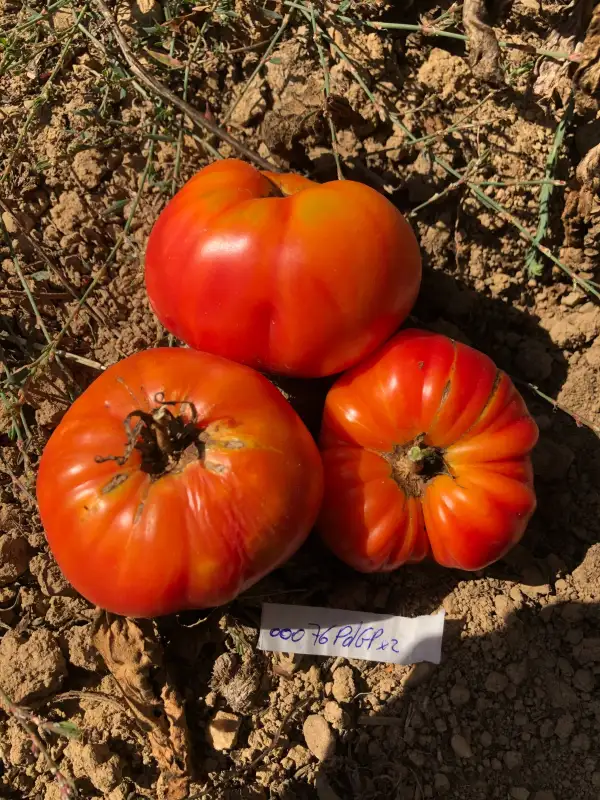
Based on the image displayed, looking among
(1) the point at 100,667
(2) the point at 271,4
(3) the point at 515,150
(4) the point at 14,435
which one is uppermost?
(2) the point at 271,4

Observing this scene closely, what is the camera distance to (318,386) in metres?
1.75

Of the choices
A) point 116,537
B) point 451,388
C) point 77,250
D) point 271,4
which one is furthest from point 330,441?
point 271,4

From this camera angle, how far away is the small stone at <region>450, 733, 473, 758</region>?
151 centimetres

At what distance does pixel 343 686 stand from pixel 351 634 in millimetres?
118

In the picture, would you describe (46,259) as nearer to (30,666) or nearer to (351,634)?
(30,666)

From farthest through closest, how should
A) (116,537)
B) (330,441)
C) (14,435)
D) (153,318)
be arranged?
(153,318)
(14,435)
(330,441)
(116,537)

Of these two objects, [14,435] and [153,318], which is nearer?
[14,435]

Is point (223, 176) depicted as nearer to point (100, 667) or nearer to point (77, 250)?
point (77, 250)

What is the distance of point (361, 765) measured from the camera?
1.53 metres

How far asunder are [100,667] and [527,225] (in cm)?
155

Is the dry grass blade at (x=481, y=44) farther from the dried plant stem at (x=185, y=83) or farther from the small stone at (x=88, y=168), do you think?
the small stone at (x=88, y=168)

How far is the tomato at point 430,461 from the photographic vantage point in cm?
140

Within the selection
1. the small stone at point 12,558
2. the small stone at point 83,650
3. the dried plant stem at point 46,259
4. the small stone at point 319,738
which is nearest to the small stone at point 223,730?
the small stone at point 319,738

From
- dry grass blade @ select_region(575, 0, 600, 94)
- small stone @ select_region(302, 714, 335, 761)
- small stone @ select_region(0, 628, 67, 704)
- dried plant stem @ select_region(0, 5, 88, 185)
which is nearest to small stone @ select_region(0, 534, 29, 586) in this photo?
small stone @ select_region(0, 628, 67, 704)
